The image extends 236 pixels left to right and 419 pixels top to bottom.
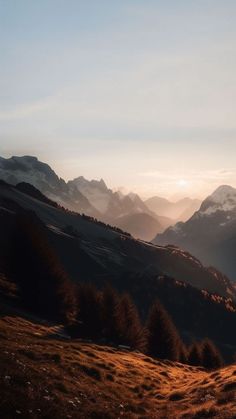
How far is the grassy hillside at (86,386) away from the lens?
80.7 ft

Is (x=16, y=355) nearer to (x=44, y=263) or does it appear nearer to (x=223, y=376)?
(x=223, y=376)

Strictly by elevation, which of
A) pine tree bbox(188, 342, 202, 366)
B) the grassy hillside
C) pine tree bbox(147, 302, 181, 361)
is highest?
the grassy hillside

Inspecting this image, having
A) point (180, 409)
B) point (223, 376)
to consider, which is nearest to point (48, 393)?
point (180, 409)

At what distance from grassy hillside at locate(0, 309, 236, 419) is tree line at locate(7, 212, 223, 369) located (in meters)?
20.8

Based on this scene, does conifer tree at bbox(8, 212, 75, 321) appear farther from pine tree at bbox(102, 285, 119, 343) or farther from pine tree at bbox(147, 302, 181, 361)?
pine tree at bbox(147, 302, 181, 361)

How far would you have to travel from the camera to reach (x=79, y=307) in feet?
241

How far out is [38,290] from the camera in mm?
71000

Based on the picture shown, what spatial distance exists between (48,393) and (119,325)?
145 feet

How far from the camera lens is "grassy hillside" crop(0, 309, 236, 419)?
2461 cm

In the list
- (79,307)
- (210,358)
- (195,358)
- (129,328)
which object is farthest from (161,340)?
(79,307)

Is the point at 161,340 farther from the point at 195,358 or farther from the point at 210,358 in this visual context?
the point at 210,358

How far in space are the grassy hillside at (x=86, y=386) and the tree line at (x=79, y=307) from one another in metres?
20.8

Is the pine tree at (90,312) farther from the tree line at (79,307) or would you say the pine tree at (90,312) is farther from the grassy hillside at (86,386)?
the grassy hillside at (86,386)

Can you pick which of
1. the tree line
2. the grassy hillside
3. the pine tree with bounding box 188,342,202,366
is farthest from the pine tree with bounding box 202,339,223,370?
the grassy hillside
